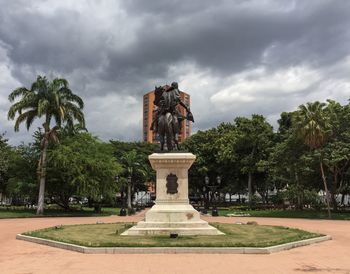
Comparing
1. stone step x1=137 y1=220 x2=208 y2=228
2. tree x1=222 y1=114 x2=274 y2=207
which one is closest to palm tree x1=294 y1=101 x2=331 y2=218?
tree x1=222 y1=114 x2=274 y2=207

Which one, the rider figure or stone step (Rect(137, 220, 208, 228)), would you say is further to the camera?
the rider figure

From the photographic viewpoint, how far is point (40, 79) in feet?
125

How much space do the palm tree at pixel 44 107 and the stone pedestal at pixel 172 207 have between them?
869 inches

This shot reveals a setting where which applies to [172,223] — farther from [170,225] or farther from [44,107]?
[44,107]

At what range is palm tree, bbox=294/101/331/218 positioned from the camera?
32938mm

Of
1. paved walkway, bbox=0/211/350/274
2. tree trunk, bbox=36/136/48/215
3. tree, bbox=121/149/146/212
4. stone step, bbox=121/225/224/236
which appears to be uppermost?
tree, bbox=121/149/146/212

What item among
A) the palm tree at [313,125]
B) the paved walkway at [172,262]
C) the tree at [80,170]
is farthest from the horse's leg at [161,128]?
the tree at [80,170]

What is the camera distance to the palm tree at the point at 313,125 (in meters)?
32.9

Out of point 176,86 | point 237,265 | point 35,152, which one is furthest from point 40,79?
point 237,265

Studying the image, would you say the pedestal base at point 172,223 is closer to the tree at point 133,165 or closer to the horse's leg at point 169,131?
the horse's leg at point 169,131

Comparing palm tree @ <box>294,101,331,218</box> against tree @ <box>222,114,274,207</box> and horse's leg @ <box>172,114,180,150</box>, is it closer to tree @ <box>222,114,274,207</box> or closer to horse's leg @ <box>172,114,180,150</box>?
tree @ <box>222,114,274,207</box>

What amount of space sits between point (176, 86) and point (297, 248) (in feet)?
30.4

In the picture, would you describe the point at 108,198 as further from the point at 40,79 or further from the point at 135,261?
the point at 135,261

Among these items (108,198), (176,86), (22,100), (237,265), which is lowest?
(237,265)
